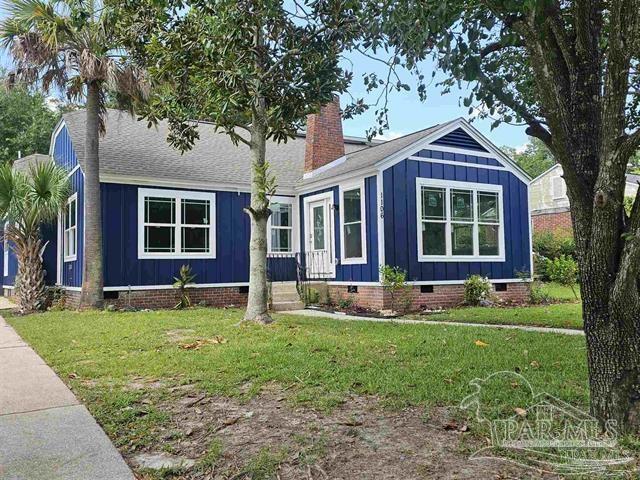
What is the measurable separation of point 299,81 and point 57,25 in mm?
5893

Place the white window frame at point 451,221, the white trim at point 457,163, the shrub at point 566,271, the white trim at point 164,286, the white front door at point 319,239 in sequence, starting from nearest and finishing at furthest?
the white trim at point 164,286 → the white window frame at point 451,221 → the white trim at point 457,163 → the white front door at point 319,239 → the shrub at point 566,271

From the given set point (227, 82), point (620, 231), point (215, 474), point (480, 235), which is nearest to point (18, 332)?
point (227, 82)

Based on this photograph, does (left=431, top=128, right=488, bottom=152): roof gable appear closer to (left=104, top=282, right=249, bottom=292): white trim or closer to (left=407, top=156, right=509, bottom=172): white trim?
(left=407, top=156, right=509, bottom=172): white trim

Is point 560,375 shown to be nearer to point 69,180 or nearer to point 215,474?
point 215,474

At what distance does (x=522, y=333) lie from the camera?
719 centimetres

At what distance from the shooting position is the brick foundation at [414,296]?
11027 mm

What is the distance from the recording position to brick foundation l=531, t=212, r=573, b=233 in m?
22.5

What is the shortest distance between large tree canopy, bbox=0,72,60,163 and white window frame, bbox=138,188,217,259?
18.5 metres

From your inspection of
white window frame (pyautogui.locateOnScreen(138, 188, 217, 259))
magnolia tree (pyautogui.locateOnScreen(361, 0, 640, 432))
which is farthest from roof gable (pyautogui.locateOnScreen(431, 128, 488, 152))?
magnolia tree (pyautogui.locateOnScreen(361, 0, 640, 432))

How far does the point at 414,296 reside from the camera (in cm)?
1142

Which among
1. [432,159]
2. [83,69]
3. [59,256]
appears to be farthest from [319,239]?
[59,256]

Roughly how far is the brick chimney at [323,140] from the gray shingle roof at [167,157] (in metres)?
0.81

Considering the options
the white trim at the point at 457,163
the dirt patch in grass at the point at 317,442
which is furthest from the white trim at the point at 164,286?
the dirt patch in grass at the point at 317,442

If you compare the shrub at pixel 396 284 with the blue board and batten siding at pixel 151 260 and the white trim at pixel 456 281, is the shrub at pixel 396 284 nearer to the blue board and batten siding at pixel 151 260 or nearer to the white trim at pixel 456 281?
the white trim at pixel 456 281
